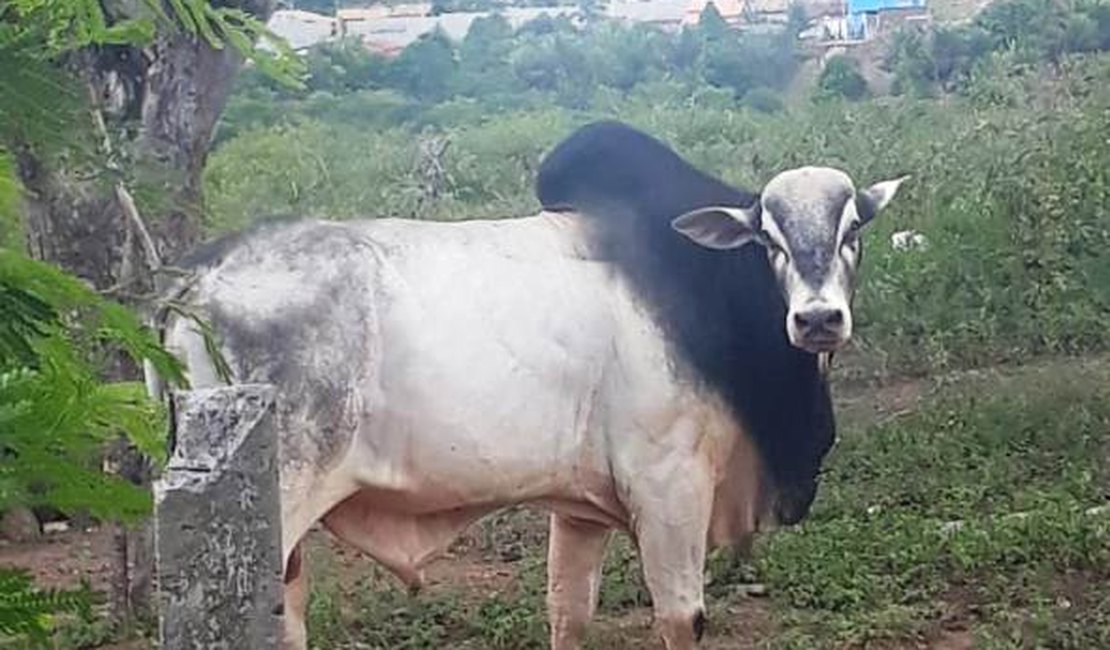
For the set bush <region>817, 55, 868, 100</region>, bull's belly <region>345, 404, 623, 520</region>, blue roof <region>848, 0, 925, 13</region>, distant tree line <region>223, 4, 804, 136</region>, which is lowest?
bush <region>817, 55, 868, 100</region>

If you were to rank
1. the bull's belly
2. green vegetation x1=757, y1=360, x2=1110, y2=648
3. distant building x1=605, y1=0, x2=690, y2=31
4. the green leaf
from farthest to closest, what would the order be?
distant building x1=605, y1=0, x2=690, y2=31, green vegetation x1=757, y1=360, x2=1110, y2=648, the bull's belly, the green leaf

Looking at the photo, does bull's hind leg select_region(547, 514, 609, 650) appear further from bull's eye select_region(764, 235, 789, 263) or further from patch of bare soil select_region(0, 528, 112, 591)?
patch of bare soil select_region(0, 528, 112, 591)

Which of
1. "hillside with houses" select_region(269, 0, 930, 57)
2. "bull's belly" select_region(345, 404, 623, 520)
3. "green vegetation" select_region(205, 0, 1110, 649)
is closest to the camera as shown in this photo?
"bull's belly" select_region(345, 404, 623, 520)

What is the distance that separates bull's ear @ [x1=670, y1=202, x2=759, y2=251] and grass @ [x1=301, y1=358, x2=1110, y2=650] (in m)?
1.04

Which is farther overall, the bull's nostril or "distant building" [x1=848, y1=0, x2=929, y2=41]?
"distant building" [x1=848, y1=0, x2=929, y2=41]

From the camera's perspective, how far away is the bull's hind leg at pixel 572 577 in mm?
4402

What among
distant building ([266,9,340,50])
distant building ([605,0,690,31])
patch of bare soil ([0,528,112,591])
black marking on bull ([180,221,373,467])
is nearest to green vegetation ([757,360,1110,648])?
black marking on bull ([180,221,373,467])

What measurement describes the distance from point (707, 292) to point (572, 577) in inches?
29.9

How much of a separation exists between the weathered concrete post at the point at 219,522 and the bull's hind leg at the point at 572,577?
2764 millimetres

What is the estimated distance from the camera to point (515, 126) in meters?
11.5

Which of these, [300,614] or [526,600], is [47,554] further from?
[300,614]

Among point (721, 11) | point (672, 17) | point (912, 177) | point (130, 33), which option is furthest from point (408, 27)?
point (130, 33)

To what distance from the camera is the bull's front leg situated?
4102 millimetres

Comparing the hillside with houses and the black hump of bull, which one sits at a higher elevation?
the black hump of bull
